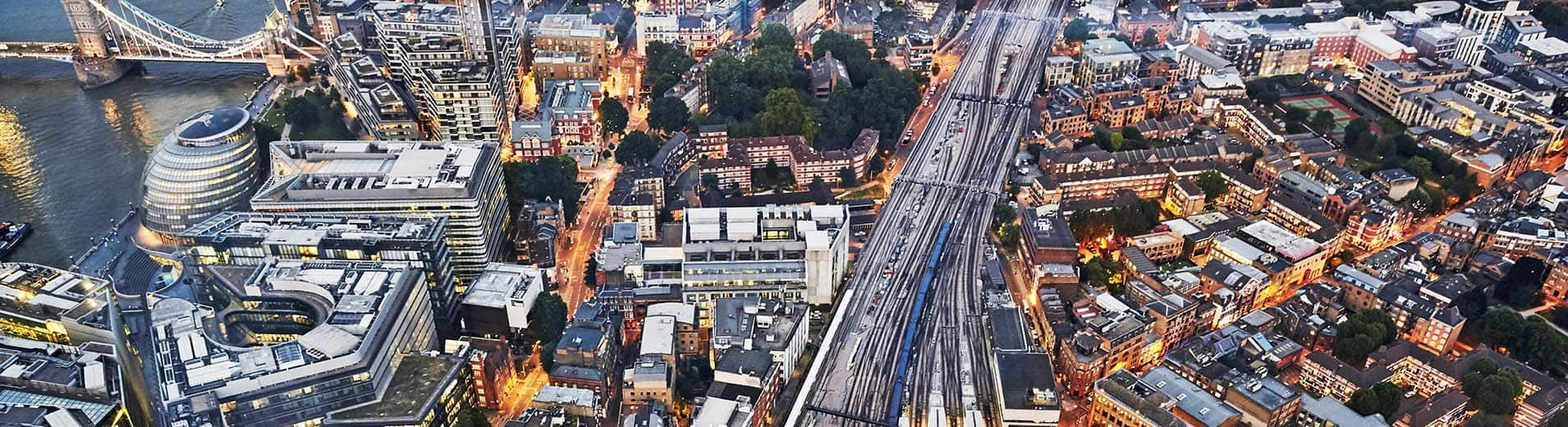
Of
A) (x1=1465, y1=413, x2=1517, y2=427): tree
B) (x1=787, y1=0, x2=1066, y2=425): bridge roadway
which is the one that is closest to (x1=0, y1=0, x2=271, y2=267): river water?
(x1=787, y1=0, x2=1066, y2=425): bridge roadway

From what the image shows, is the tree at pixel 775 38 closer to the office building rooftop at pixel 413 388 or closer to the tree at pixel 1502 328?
the office building rooftop at pixel 413 388

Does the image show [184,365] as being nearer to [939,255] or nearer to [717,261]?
[717,261]

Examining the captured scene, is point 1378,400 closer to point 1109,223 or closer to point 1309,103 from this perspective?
point 1109,223

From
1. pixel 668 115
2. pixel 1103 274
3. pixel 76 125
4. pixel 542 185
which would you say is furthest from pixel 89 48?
pixel 1103 274

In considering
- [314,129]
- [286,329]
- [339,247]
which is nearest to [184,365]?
[286,329]

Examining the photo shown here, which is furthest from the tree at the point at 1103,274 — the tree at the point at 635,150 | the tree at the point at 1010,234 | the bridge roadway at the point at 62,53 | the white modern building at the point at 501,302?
the bridge roadway at the point at 62,53
